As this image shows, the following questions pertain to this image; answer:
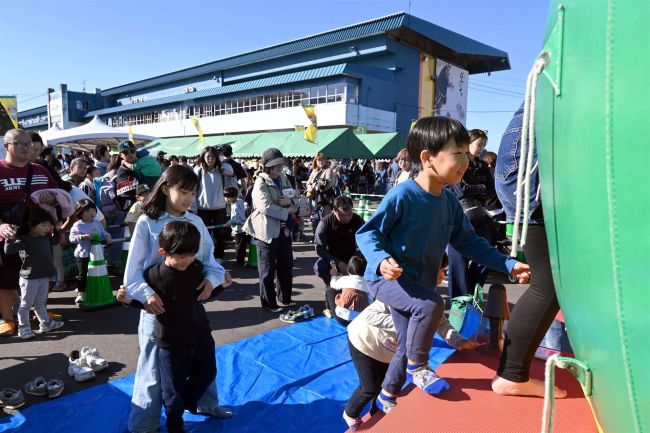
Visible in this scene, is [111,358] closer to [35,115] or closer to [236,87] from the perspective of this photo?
[236,87]

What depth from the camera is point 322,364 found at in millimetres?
4121

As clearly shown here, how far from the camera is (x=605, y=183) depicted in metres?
0.91

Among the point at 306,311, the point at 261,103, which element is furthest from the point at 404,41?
the point at 306,311

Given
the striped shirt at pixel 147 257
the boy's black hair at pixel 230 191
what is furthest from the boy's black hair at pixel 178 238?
the boy's black hair at pixel 230 191

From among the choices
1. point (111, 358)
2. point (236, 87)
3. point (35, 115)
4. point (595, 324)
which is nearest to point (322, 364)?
point (111, 358)

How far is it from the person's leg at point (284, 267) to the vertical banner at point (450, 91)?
1630 inches

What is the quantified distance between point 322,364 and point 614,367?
3.39 meters

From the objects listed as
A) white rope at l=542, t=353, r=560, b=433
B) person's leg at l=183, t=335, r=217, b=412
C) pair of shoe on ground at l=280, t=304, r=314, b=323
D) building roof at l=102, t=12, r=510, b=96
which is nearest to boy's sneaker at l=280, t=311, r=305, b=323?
pair of shoe on ground at l=280, t=304, r=314, b=323

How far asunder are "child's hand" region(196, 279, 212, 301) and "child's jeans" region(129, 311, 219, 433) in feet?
1.11

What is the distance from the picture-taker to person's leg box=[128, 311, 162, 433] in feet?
8.88

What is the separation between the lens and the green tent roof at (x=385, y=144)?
1764cm

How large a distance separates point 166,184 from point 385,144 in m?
15.6

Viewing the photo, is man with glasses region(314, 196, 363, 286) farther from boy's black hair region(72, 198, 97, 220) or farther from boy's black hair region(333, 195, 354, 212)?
boy's black hair region(72, 198, 97, 220)

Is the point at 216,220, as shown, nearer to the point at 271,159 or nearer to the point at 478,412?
the point at 271,159
